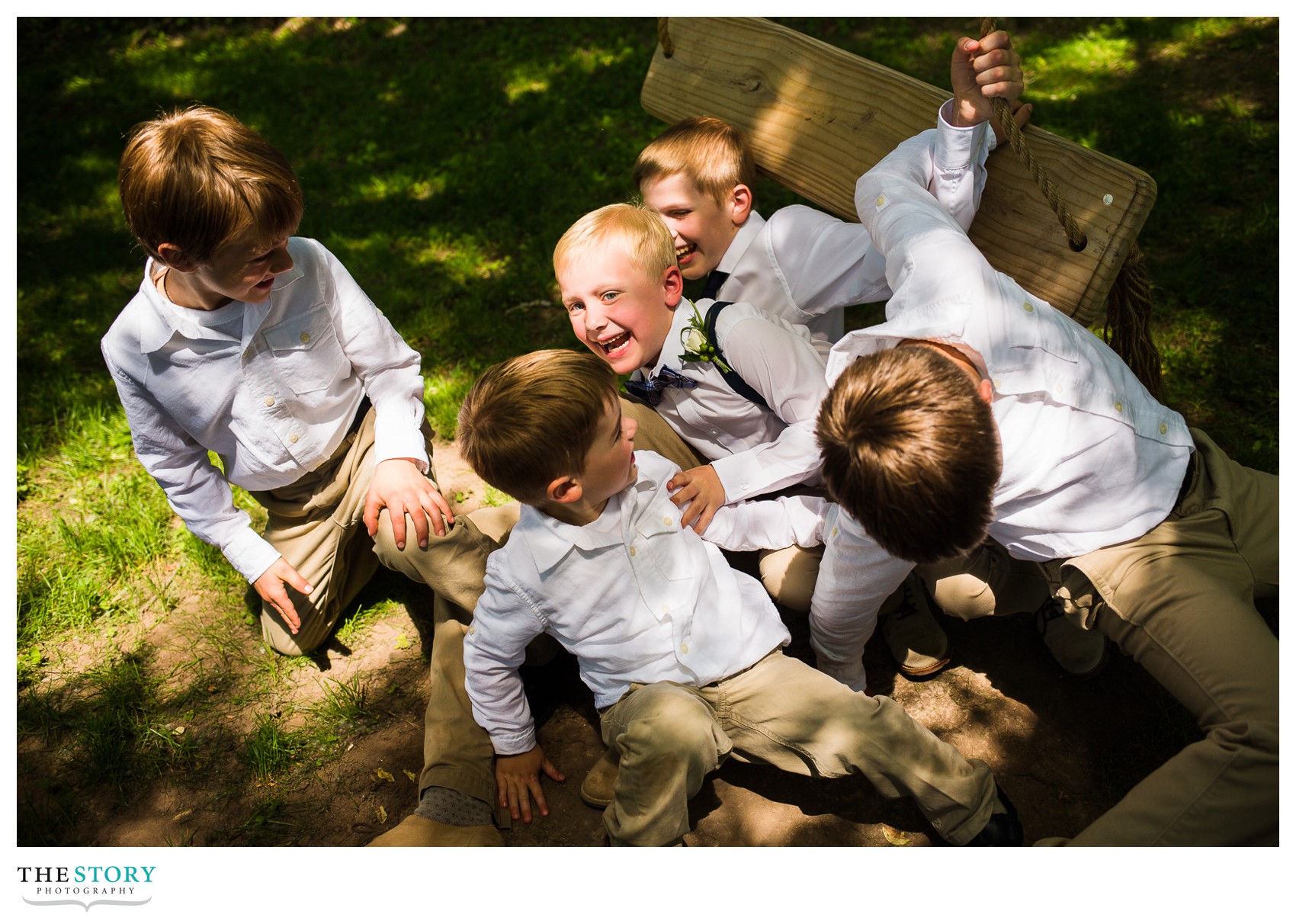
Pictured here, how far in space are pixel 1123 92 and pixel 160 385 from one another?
4.90 metres

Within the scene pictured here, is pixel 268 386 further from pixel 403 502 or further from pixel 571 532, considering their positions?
pixel 571 532

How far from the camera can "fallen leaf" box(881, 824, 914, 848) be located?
2482 mm

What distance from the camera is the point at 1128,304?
2814 millimetres

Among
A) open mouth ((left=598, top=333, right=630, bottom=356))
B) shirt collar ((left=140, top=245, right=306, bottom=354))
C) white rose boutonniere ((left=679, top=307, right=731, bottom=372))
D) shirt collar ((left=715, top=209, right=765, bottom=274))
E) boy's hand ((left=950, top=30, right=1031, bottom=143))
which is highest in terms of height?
boy's hand ((left=950, top=30, right=1031, bottom=143))

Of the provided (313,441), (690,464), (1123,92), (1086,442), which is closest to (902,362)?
(1086,442)

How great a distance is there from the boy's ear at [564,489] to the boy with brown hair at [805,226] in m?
0.78

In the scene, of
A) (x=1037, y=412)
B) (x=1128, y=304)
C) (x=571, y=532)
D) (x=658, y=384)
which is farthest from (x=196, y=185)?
(x=1128, y=304)

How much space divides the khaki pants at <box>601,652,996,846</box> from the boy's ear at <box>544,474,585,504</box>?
549 mm

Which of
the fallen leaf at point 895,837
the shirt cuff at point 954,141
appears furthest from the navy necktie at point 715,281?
the fallen leaf at point 895,837

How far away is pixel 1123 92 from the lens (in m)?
4.88

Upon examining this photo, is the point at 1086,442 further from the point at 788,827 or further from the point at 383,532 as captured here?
the point at 383,532

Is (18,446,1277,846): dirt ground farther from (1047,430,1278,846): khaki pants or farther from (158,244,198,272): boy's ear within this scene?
(158,244,198,272): boy's ear

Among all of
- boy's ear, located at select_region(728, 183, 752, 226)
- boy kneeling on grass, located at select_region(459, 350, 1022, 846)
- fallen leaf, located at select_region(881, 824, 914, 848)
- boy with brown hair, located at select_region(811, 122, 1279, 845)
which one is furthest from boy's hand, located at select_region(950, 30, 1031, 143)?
fallen leaf, located at select_region(881, 824, 914, 848)

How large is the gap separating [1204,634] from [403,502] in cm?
214
